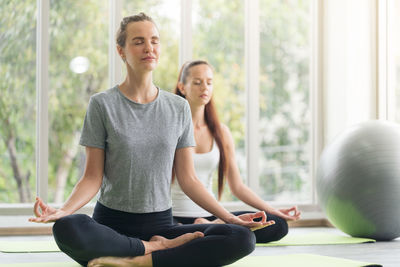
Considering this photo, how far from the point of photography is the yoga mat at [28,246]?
3.26 metres

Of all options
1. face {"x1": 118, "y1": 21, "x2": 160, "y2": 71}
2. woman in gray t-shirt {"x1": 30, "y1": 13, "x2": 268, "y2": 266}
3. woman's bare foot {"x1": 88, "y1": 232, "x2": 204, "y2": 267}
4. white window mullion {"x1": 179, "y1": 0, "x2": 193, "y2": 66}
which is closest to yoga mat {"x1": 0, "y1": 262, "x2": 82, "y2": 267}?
woman in gray t-shirt {"x1": 30, "y1": 13, "x2": 268, "y2": 266}

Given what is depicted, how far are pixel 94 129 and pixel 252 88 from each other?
264cm

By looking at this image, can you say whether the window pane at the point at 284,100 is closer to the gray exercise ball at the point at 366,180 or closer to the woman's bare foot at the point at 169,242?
the gray exercise ball at the point at 366,180

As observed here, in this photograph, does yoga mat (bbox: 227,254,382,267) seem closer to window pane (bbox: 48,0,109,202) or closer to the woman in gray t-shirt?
the woman in gray t-shirt

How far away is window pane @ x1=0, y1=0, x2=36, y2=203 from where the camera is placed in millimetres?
4473

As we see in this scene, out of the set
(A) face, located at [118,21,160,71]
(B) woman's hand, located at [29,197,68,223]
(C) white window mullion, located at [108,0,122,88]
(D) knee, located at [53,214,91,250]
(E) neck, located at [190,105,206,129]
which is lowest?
(D) knee, located at [53,214,91,250]

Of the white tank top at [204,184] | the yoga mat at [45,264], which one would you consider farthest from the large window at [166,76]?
the yoga mat at [45,264]

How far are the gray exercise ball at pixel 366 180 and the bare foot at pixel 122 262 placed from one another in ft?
5.13

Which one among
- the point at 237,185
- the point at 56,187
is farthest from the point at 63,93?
the point at 237,185

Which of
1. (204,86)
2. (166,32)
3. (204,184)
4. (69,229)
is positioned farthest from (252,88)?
(69,229)

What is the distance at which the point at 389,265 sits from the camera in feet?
8.75

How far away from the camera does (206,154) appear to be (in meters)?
Result: 3.50

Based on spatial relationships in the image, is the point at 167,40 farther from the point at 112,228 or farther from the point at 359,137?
the point at 112,228

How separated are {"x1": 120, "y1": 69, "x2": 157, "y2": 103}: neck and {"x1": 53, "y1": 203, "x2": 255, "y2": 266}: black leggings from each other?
44 cm
